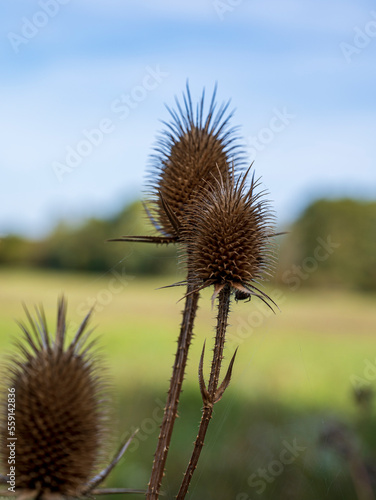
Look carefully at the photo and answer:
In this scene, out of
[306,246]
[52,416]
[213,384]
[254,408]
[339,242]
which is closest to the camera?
[52,416]

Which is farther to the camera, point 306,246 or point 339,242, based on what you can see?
point 339,242

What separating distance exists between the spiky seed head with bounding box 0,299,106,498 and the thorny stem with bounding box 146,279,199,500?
1.20ft

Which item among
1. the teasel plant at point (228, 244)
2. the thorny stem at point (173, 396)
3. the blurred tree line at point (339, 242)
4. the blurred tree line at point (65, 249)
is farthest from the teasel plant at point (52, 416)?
the blurred tree line at point (65, 249)

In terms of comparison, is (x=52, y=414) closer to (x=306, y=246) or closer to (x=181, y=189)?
(x=181, y=189)

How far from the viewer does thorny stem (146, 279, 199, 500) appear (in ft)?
10.2

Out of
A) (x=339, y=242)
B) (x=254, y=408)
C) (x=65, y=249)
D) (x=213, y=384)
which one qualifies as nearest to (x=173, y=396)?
(x=213, y=384)

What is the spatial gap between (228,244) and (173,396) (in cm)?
91

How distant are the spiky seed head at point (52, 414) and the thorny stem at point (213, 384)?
489 millimetres

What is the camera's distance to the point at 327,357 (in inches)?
603

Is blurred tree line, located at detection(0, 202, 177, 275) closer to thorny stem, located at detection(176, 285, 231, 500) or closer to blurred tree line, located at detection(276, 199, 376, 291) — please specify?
blurred tree line, located at detection(276, 199, 376, 291)

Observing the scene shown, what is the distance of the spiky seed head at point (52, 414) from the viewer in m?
2.76

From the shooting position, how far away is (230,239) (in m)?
3.32

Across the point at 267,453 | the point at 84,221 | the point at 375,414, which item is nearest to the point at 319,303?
the point at 375,414

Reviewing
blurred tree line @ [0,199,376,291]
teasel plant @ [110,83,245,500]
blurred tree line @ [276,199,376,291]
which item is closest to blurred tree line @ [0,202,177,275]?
blurred tree line @ [0,199,376,291]
